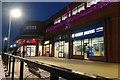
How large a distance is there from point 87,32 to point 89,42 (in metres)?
1.14

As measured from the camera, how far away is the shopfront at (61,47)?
28844 mm

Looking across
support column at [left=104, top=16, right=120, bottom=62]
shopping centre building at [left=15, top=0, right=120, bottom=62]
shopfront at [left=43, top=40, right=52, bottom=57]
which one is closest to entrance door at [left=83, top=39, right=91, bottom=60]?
shopping centre building at [left=15, top=0, right=120, bottom=62]

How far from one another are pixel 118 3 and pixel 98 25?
3.59m

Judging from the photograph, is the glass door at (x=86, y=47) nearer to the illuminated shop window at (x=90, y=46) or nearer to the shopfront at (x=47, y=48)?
→ the illuminated shop window at (x=90, y=46)

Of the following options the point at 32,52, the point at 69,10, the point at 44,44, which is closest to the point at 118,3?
the point at 69,10

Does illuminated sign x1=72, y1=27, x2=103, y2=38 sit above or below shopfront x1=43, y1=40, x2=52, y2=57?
above

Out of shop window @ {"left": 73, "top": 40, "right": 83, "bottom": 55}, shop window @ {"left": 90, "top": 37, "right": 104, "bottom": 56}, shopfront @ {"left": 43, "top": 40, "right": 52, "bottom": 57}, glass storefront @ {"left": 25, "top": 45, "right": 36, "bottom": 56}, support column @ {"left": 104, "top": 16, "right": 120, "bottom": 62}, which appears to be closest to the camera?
support column @ {"left": 104, "top": 16, "right": 120, "bottom": 62}

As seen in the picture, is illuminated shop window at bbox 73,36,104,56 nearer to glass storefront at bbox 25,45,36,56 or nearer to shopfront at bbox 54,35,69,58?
shopfront at bbox 54,35,69,58

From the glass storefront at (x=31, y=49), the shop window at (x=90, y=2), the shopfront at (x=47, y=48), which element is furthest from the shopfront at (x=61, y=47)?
the glass storefront at (x=31, y=49)

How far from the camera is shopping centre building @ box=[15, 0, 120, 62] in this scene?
695 inches

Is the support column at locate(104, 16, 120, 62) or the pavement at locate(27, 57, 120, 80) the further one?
the support column at locate(104, 16, 120, 62)

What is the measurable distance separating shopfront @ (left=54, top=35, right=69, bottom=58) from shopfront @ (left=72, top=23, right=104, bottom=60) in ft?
9.45

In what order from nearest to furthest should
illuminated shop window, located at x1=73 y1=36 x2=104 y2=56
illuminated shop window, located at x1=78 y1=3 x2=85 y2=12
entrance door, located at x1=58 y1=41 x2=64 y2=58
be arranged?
Result: illuminated shop window, located at x1=73 y1=36 x2=104 y2=56 < illuminated shop window, located at x1=78 y1=3 x2=85 y2=12 < entrance door, located at x1=58 y1=41 x2=64 y2=58

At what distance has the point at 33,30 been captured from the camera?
47.8 meters
